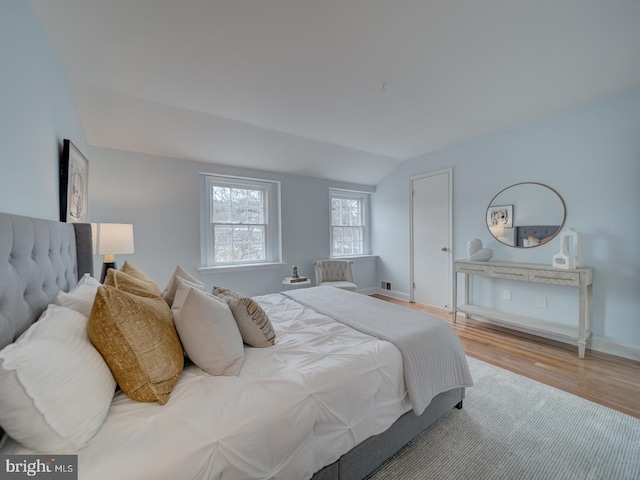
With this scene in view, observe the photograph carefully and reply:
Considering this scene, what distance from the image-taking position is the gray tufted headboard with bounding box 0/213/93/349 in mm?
883

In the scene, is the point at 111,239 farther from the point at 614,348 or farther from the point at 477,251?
the point at 614,348

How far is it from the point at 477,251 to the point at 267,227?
122 inches

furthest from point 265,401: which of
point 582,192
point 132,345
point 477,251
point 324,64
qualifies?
point 582,192

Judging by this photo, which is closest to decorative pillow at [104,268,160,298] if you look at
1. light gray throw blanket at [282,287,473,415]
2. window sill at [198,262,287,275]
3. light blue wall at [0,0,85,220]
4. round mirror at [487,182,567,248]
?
light blue wall at [0,0,85,220]

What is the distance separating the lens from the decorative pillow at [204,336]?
1.18 m

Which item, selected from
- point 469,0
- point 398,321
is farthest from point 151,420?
point 469,0

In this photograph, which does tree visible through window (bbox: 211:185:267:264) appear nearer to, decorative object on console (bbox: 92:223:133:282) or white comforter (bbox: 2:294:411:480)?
decorative object on console (bbox: 92:223:133:282)

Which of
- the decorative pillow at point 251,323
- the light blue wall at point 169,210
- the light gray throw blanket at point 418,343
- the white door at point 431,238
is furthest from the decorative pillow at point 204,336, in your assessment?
the white door at point 431,238

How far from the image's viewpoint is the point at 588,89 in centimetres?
243

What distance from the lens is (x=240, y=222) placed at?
402 centimetres

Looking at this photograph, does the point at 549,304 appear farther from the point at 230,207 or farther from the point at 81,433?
the point at 230,207

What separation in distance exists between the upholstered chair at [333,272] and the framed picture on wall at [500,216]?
6.98ft

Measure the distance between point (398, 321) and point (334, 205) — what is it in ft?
11.5

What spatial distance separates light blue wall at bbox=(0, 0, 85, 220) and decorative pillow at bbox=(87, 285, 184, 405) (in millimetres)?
666
